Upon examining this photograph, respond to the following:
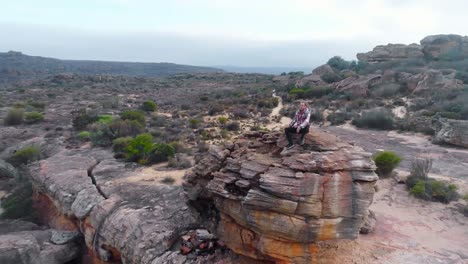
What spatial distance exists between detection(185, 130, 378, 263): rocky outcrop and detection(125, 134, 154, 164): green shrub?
7.31 metres

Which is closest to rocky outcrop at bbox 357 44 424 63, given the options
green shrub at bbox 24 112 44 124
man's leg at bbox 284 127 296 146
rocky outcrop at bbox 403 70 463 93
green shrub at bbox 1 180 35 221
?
rocky outcrop at bbox 403 70 463 93

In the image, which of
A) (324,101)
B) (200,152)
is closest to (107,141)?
(200,152)

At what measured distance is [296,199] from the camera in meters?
6.66

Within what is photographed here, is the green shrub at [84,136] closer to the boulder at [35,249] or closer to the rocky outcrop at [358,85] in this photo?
the boulder at [35,249]

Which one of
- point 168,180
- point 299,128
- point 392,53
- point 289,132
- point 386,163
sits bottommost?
point 168,180

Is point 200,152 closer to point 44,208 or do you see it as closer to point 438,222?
point 44,208

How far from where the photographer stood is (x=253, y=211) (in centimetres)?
693

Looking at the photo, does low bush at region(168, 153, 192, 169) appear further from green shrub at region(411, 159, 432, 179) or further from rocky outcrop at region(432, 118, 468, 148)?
rocky outcrop at region(432, 118, 468, 148)

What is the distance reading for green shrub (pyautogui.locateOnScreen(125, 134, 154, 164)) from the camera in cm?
1452

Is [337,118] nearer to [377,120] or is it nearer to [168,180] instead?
[377,120]

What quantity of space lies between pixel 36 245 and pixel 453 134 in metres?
16.9

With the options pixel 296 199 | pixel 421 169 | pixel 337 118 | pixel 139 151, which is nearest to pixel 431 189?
pixel 421 169

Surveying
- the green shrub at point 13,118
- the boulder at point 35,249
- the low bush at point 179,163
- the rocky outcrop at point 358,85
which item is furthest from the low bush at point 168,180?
the rocky outcrop at point 358,85

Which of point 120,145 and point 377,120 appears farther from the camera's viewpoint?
point 377,120
